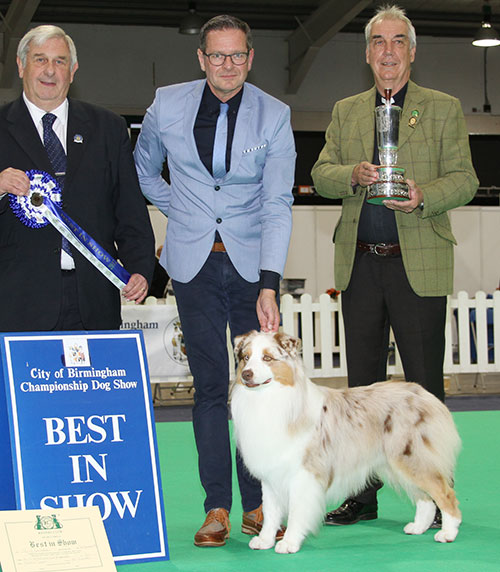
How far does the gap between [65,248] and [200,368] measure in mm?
694

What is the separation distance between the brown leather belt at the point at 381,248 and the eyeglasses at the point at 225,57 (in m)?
0.93

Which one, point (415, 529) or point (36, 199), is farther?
point (415, 529)

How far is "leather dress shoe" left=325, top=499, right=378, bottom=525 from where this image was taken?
3455 millimetres

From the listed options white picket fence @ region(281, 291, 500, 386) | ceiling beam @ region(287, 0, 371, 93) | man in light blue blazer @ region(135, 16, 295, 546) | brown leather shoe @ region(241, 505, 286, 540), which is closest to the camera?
man in light blue blazer @ region(135, 16, 295, 546)

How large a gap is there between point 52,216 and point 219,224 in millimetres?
640

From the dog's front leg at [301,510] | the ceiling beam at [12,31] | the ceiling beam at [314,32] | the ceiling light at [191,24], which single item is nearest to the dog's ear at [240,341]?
the dog's front leg at [301,510]

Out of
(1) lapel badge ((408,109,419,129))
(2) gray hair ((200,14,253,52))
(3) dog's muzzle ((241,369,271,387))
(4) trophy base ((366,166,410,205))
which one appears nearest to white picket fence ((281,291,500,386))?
(1) lapel badge ((408,109,419,129))

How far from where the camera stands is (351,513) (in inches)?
137

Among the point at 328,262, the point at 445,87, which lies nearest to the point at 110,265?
the point at 328,262

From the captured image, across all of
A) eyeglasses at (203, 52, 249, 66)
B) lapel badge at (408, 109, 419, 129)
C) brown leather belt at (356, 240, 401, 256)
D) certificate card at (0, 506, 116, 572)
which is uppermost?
eyeglasses at (203, 52, 249, 66)

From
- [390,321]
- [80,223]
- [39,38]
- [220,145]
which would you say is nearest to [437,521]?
[390,321]

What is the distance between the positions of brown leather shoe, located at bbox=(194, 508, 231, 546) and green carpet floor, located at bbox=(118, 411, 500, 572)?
30 millimetres

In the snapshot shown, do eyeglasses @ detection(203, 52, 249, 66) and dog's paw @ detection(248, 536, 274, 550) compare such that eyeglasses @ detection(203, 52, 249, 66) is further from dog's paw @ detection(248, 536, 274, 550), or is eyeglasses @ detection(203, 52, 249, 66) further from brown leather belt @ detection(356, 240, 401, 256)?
dog's paw @ detection(248, 536, 274, 550)

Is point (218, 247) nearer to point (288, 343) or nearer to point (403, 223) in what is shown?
point (288, 343)
